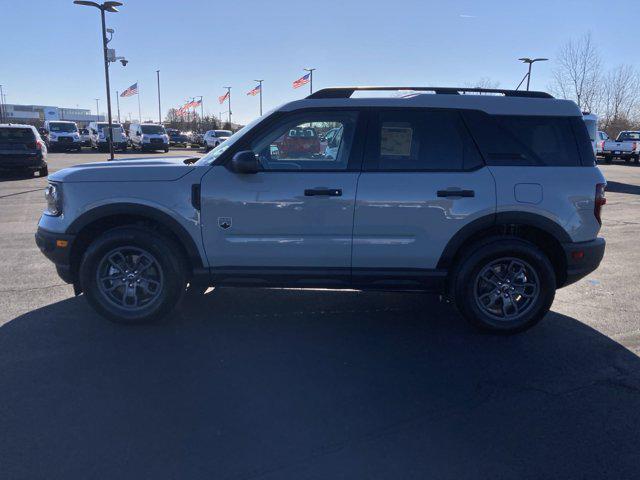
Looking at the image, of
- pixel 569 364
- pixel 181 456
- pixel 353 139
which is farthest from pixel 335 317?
pixel 181 456

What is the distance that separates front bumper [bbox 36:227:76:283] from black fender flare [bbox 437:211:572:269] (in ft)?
10.5

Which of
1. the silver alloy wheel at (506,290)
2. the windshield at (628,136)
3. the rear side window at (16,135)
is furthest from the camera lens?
the windshield at (628,136)

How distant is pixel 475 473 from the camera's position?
2.63m

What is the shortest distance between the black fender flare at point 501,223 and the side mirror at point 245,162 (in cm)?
174

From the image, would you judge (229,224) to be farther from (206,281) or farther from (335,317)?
(335,317)

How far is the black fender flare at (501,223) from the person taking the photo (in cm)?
436

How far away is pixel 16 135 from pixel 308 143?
1547cm

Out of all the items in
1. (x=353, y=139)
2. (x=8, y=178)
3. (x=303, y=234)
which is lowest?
(x=8, y=178)

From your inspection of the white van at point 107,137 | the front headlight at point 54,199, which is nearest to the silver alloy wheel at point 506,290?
the front headlight at point 54,199

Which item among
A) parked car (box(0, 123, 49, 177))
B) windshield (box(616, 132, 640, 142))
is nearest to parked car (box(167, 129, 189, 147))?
parked car (box(0, 123, 49, 177))

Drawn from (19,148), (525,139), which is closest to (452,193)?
(525,139)

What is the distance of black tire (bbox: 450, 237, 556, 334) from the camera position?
441 centimetres

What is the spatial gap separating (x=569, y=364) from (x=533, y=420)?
1.02m

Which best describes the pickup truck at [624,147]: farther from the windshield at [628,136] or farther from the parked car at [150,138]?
the parked car at [150,138]
